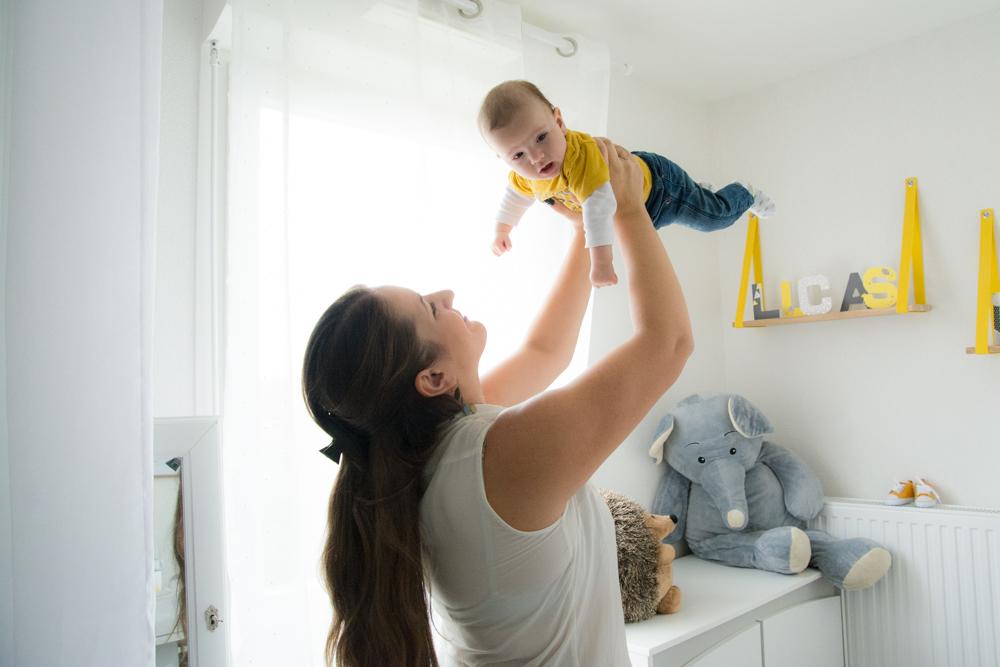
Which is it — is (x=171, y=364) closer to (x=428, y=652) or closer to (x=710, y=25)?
(x=428, y=652)

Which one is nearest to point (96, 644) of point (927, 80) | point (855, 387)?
point (855, 387)

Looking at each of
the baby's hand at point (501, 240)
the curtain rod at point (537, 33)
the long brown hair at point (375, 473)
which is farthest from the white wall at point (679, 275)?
the long brown hair at point (375, 473)

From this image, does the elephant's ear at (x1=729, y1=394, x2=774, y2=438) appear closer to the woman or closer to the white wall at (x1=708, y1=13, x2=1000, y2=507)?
the white wall at (x1=708, y1=13, x2=1000, y2=507)

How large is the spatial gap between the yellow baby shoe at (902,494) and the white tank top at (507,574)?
192cm

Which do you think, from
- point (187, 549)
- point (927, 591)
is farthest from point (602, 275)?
point (927, 591)

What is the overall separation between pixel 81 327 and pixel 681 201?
1.08 meters

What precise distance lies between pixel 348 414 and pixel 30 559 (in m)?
0.36

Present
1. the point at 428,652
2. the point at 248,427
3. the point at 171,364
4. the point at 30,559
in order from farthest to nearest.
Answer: the point at 171,364 < the point at 248,427 < the point at 428,652 < the point at 30,559

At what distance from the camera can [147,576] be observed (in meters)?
0.78

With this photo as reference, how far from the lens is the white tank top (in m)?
0.82

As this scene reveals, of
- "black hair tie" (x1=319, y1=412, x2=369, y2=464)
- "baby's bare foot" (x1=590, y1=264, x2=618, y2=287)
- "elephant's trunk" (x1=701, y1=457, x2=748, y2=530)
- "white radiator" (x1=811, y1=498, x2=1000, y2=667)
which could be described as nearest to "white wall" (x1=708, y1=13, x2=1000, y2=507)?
"white radiator" (x1=811, y1=498, x2=1000, y2=667)

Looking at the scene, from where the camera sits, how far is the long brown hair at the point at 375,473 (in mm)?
852

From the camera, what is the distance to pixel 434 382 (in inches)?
37.0

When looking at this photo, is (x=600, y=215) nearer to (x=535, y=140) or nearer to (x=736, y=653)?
(x=535, y=140)
